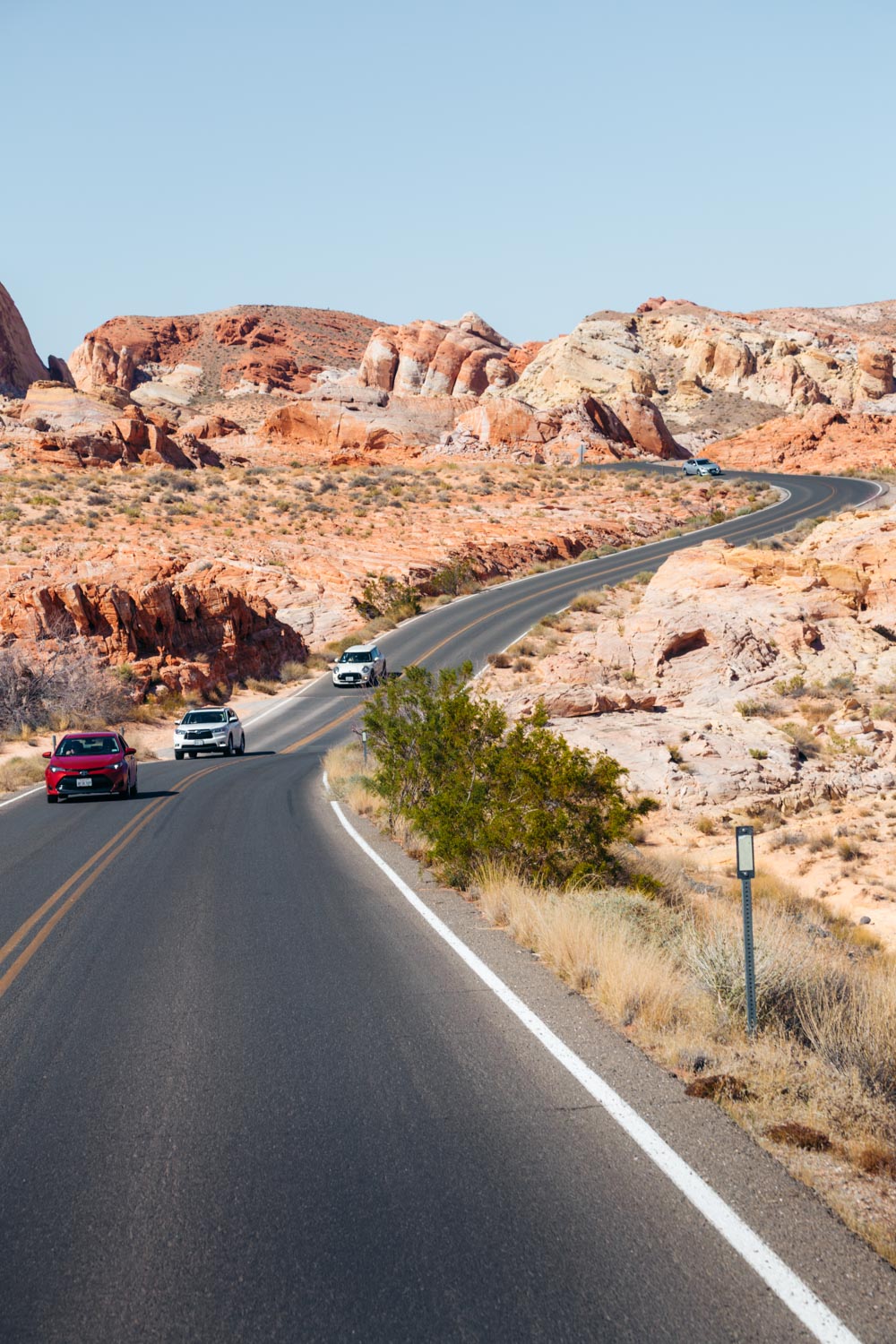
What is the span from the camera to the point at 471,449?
320ft

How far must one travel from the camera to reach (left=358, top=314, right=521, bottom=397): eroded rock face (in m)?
124

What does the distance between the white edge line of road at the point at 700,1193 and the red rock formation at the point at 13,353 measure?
125 m

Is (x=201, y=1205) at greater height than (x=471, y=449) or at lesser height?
lesser

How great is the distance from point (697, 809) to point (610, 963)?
1208 centimetres

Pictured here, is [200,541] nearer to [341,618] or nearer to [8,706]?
[341,618]

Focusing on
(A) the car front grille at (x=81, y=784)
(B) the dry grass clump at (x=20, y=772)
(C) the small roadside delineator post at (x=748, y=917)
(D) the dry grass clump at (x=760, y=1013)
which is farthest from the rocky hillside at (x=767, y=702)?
(B) the dry grass clump at (x=20, y=772)

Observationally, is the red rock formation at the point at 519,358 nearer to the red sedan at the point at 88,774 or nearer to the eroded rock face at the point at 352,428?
the eroded rock face at the point at 352,428

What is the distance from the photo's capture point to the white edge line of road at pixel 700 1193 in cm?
351

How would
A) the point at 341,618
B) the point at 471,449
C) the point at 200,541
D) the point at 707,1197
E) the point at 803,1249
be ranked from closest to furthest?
1. the point at 803,1249
2. the point at 707,1197
3. the point at 341,618
4. the point at 200,541
5. the point at 471,449

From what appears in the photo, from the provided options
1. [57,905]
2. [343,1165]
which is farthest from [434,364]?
[343,1165]

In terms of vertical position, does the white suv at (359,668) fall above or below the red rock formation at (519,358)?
below

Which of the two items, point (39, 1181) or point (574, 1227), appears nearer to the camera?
point (574, 1227)

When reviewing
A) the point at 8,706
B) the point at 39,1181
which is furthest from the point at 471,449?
the point at 39,1181

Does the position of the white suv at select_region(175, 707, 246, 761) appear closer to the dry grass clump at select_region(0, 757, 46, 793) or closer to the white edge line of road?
the dry grass clump at select_region(0, 757, 46, 793)
